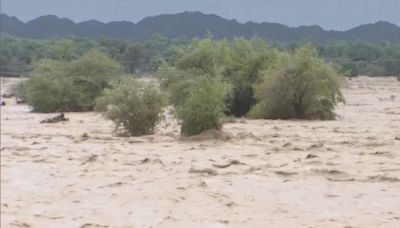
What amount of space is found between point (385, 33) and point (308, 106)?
374 feet

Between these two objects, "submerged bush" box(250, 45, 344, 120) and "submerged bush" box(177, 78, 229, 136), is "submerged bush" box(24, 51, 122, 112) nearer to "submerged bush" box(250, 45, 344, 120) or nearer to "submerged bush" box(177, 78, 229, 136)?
"submerged bush" box(250, 45, 344, 120)

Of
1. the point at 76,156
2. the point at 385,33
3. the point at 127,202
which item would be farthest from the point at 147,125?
the point at 385,33

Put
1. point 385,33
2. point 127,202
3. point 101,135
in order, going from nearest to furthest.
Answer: point 127,202
point 101,135
point 385,33

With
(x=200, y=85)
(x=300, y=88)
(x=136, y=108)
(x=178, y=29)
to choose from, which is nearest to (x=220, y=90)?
(x=200, y=85)

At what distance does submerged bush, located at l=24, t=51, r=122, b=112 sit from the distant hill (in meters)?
2.31

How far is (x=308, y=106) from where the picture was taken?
83.5 ft

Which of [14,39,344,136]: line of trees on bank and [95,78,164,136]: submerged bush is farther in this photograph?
[95,78,164,136]: submerged bush

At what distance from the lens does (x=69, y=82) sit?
3534 centimetres

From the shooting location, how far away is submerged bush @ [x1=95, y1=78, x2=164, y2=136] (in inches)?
778

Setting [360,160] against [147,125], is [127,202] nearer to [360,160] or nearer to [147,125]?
[360,160]

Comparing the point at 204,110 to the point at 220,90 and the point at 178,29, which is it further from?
the point at 178,29

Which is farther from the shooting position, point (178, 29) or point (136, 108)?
point (178, 29)

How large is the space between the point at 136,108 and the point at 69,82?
643 inches

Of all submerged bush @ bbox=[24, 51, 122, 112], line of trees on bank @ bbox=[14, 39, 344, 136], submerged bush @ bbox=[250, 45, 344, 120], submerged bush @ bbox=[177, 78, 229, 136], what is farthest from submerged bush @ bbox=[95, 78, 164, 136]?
submerged bush @ bbox=[24, 51, 122, 112]
